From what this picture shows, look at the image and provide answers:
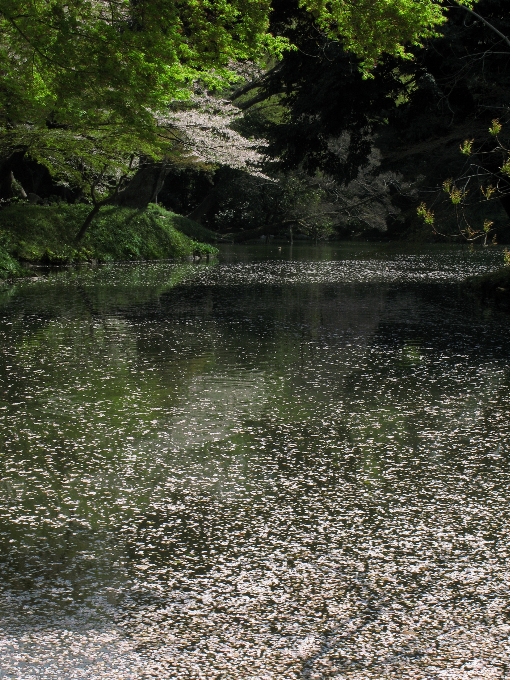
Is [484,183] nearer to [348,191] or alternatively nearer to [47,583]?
[47,583]

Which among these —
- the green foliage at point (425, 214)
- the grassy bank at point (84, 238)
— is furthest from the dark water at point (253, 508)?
the grassy bank at point (84, 238)

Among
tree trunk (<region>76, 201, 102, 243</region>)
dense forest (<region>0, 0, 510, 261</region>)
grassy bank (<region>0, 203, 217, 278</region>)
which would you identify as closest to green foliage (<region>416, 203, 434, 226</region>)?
dense forest (<region>0, 0, 510, 261</region>)

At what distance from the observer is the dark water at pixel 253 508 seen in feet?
11.8

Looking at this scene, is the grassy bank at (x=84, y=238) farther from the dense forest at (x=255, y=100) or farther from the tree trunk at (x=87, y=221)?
the tree trunk at (x=87, y=221)

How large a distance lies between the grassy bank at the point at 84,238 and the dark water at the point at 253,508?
48.3 feet

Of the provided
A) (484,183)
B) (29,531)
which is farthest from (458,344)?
(484,183)

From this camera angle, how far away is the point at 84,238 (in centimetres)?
3088

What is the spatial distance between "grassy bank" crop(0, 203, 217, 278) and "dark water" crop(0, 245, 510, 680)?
14.7 meters

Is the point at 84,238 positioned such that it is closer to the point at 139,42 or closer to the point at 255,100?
the point at 255,100

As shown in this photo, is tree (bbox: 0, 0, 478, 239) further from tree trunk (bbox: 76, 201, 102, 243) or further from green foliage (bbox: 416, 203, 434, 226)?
tree trunk (bbox: 76, 201, 102, 243)

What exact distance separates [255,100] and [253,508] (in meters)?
33.1

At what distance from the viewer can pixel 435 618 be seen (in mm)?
3820

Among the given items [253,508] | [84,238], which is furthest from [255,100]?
[253,508]

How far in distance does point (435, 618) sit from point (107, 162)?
80.9 ft
